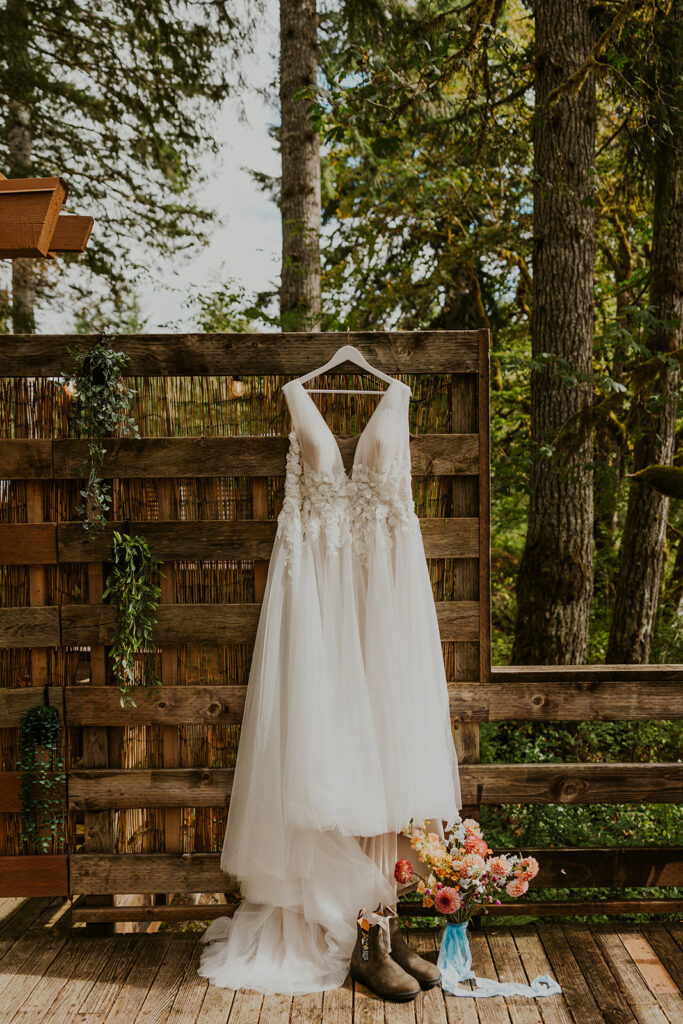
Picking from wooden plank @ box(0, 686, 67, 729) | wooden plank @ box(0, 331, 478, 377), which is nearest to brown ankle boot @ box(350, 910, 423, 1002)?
wooden plank @ box(0, 686, 67, 729)

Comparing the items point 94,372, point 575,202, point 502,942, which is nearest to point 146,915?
point 502,942

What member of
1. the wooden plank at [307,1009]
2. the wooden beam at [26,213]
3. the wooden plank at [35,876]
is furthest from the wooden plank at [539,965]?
the wooden beam at [26,213]

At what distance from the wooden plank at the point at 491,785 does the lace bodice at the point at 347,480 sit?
92 cm

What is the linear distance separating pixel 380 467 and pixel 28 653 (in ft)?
4.84

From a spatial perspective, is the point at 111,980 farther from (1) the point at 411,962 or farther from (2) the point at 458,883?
(2) the point at 458,883

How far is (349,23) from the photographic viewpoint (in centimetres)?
563

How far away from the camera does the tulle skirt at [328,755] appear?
2266mm

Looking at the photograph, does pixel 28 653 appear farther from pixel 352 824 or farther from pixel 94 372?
pixel 352 824

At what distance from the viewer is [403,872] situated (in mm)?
2314

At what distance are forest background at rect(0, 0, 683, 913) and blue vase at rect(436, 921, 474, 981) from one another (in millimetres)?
1129

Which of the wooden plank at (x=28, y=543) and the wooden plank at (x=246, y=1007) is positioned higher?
the wooden plank at (x=28, y=543)

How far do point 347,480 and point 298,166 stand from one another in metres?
3.89

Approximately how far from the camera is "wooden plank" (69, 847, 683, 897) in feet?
8.45

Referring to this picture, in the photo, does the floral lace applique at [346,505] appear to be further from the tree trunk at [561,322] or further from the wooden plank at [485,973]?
the tree trunk at [561,322]
